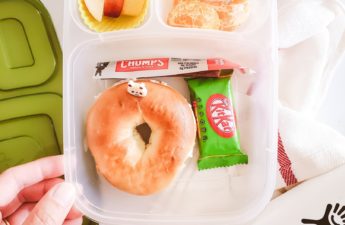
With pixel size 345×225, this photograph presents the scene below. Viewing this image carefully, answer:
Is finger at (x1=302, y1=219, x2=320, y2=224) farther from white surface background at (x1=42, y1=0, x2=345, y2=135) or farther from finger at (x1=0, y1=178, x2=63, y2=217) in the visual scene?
finger at (x1=0, y1=178, x2=63, y2=217)

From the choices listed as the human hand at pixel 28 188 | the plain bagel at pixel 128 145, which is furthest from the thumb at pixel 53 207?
the plain bagel at pixel 128 145

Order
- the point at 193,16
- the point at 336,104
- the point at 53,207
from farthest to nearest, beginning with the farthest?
the point at 336,104
the point at 193,16
the point at 53,207

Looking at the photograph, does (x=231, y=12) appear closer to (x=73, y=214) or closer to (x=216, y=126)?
(x=216, y=126)

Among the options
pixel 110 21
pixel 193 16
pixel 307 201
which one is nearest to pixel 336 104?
pixel 307 201

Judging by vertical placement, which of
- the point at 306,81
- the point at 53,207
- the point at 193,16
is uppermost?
the point at 193,16

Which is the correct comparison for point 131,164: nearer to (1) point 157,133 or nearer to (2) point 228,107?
(1) point 157,133

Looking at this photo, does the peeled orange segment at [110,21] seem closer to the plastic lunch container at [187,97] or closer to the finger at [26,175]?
the plastic lunch container at [187,97]

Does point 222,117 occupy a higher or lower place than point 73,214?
higher

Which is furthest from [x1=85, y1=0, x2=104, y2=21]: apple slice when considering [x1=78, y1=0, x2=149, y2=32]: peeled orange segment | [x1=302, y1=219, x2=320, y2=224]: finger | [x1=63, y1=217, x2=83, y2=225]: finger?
[x1=302, y1=219, x2=320, y2=224]: finger
